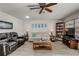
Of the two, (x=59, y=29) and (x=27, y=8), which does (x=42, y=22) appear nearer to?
(x=59, y=29)

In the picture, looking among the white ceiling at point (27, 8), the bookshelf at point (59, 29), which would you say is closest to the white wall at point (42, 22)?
the bookshelf at point (59, 29)

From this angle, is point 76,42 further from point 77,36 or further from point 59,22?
point 59,22

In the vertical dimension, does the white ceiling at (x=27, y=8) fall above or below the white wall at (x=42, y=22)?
above

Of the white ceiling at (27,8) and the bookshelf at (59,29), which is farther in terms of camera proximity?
the bookshelf at (59,29)

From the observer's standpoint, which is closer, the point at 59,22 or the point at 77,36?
the point at 77,36

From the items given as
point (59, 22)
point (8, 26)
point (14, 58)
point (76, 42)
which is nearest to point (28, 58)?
point (14, 58)

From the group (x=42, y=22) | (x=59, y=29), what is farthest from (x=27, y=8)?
(x=59, y=29)

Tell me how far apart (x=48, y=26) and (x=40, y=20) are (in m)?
0.85

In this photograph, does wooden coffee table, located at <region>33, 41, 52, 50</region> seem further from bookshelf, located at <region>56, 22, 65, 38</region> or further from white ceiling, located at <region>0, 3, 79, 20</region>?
bookshelf, located at <region>56, 22, 65, 38</region>

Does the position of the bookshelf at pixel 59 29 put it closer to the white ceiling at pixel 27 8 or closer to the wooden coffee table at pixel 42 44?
the white ceiling at pixel 27 8

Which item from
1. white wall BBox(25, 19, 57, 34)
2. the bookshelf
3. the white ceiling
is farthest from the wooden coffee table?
white wall BBox(25, 19, 57, 34)

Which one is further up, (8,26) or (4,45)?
(8,26)

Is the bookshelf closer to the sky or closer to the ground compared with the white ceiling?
closer to the ground

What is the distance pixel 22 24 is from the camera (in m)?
10.1
